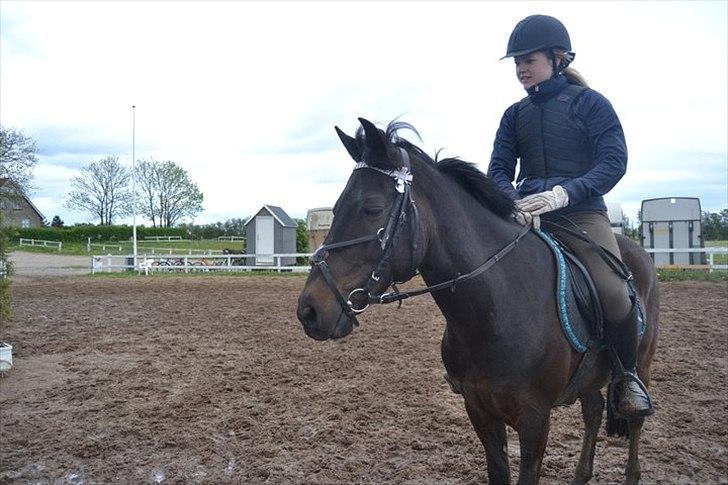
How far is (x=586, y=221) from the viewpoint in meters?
3.62

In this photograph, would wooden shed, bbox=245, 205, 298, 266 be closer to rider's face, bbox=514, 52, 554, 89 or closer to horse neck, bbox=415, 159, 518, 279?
rider's face, bbox=514, 52, 554, 89

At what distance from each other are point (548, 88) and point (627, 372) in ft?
6.34

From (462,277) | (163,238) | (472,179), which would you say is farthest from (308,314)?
(163,238)

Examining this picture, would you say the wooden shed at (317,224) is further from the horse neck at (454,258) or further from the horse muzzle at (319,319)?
the horse muzzle at (319,319)

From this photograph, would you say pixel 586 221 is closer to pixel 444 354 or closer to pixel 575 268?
pixel 575 268

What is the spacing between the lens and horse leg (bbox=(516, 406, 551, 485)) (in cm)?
286

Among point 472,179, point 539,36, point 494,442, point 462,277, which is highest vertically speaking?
point 539,36

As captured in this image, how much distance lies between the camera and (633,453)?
409 centimetres

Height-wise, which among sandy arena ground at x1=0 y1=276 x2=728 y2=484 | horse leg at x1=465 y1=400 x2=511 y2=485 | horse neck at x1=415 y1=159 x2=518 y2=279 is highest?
horse neck at x1=415 y1=159 x2=518 y2=279

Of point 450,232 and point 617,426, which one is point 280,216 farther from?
point 450,232

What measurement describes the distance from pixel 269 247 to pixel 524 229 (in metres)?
27.6

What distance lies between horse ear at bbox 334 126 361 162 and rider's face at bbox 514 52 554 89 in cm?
146

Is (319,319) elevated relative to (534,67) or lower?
lower

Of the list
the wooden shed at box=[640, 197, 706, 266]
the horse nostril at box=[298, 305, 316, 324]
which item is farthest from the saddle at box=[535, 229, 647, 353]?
the wooden shed at box=[640, 197, 706, 266]
